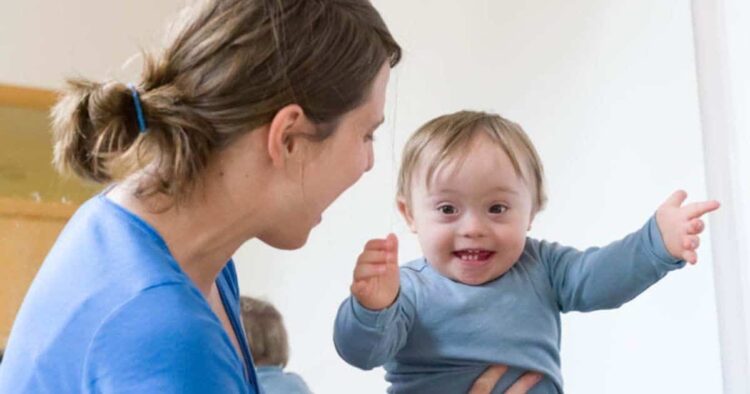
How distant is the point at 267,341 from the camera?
2078mm

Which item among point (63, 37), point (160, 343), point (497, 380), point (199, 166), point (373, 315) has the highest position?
point (63, 37)

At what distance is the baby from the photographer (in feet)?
4.18

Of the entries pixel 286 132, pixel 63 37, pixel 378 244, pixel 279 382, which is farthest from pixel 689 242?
pixel 63 37

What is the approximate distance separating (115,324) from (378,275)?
0.44 m

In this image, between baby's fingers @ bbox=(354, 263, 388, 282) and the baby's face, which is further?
the baby's face

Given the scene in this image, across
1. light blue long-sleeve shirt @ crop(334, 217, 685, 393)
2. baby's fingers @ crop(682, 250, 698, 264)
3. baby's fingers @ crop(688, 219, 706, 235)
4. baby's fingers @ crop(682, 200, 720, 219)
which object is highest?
baby's fingers @ crop(682, 200, 720, 219)

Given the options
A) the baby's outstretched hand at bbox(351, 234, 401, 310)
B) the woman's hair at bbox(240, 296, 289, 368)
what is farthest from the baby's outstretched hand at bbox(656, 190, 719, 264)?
the woman's hair at bbox(240, 296, 289, 368)

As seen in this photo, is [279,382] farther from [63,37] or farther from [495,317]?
[63,37]

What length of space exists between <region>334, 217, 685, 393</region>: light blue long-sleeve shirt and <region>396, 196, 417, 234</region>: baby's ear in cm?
8

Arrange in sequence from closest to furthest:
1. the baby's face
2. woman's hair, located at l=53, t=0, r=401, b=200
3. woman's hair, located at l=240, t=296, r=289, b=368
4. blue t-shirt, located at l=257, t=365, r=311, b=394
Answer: woman's hair, located at l=53, t=0, r=401, b=200
the baby's face
blue t-shirt, located at l=257, t=365, r=311, b=394
woman's hair, located at l=240, t=296, r=289, b=368

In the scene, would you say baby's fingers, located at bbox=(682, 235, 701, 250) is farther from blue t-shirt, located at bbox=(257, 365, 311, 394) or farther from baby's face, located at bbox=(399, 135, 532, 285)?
blue t-shirt, located at bbox=(257, 365, 311, 394)

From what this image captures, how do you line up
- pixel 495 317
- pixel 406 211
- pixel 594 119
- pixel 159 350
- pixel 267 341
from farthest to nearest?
pixel 267 341
pixel 594 119
pixel 406 211
pixel 495 317
pixel 159 350

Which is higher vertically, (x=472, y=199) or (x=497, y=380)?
(x=472, y=199)

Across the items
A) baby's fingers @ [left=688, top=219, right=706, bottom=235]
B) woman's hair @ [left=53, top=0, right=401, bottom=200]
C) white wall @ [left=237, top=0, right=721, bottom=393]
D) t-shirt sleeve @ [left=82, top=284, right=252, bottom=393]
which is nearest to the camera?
t-shirt sleeve @ [left=82, top=284, right=252, bottom=393]
